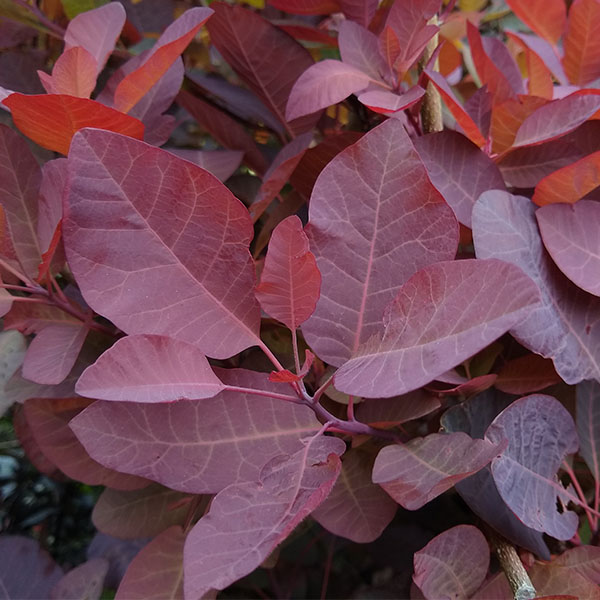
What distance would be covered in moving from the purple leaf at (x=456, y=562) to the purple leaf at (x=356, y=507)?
0.06 meters

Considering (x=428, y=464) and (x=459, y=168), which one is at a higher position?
(x=459, y=168)

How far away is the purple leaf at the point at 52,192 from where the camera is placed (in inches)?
18.1

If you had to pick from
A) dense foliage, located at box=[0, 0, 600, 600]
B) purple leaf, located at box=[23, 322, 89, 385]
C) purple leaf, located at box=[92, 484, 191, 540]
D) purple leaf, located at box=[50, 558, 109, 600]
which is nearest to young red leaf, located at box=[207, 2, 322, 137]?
dense foliage, located at box=[0, 0, 600, 600]

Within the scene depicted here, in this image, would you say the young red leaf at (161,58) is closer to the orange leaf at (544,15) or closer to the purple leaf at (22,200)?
the purple leaf at (22,200)

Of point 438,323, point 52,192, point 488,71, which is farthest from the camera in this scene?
point 488,71

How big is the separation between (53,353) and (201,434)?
5.8 inches

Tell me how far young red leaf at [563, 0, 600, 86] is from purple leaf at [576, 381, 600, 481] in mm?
340

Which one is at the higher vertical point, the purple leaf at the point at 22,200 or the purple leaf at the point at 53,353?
the purple leaf at the point at 22,200

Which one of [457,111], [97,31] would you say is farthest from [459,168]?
[97,31]

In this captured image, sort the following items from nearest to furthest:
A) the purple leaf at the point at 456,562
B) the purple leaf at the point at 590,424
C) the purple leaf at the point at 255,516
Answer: the purple leaf at the point at 255,516 < the purple leaf at the point at 456,562 < the purple leaf at the point at 590,424

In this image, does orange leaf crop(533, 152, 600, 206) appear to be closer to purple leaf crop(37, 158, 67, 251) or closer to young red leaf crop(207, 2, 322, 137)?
young red leaf crop(207, 2, 322, 137)

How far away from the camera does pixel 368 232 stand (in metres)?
0.42

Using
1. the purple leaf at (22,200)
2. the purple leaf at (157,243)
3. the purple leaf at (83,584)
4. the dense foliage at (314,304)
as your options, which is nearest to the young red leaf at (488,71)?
the dense foliage at (314,304)

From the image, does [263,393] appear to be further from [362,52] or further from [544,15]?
[544,15]
